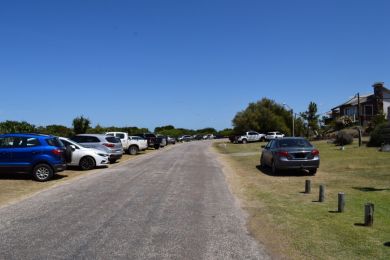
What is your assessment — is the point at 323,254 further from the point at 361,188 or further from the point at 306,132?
the point at 306,132

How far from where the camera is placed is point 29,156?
18.2 m

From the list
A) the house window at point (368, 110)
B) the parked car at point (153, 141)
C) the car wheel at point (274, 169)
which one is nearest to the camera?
the car wheel at point (274, 169)

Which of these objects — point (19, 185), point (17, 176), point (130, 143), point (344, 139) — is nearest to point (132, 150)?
point (130, 143)

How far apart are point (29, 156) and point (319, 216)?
1163 centimetres

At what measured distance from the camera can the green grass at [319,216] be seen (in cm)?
771

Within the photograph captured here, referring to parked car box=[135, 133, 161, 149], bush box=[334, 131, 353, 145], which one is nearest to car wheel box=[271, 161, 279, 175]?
bush box=[334, 131, 353, 145]

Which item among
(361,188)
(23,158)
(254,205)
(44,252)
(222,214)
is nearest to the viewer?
(44,252)

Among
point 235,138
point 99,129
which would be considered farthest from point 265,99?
point 99,129

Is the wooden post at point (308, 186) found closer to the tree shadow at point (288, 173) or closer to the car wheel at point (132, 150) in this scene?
the tree shadow at point (288, 173)

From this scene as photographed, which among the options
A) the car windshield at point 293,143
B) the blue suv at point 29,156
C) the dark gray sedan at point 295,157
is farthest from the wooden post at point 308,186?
the blue suv at point 29,156

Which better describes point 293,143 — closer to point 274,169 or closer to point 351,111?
point 274,169

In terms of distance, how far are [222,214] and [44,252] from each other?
453 centimetres

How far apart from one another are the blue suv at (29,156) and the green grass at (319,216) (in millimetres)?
6968

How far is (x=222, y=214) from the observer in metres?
10.8
